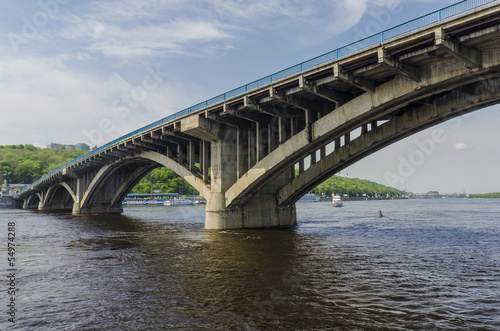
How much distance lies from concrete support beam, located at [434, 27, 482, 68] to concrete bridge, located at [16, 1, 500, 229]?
0.18 feet

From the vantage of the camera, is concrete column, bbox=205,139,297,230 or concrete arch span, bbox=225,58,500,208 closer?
concrete arch span, bbox=225,58,500,208

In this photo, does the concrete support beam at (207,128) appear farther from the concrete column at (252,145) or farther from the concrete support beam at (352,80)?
the concrete support beam at (352,80)

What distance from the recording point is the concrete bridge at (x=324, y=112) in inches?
745

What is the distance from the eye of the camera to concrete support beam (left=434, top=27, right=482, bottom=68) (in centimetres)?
1772

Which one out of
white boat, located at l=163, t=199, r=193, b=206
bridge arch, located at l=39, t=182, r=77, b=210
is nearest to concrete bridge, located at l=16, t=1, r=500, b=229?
bridge arch, located at l=39, t=182, r=77, b=210

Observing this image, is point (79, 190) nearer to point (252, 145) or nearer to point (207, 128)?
point (207, 128)

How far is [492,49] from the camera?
1856 cm

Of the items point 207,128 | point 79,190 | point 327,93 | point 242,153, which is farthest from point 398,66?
point 79,190

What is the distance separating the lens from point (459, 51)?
59.9 ft

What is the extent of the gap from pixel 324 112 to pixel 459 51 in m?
11.9

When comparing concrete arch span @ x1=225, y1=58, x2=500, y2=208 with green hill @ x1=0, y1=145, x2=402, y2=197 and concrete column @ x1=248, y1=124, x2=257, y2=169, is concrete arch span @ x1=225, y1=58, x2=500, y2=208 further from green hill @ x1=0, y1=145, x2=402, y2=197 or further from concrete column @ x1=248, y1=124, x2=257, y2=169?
green hill @ x1=0, y1=145, x2=402, y2=197

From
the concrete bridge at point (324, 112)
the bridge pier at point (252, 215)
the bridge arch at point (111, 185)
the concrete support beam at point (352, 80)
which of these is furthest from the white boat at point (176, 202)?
the concrete support beam at point (352, 80)

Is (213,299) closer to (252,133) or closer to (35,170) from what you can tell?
(252,133)

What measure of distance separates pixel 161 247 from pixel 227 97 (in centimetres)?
1369
